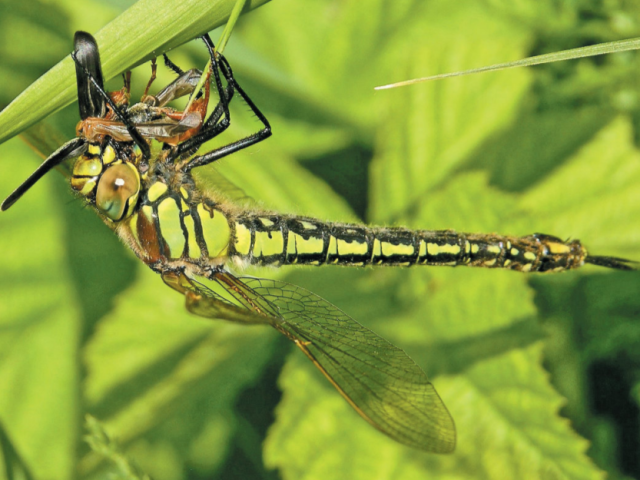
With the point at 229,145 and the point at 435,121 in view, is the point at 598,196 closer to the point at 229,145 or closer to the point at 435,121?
the point at 435,121

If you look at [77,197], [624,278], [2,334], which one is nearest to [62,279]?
[2,334]

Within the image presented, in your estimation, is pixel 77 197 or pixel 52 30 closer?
pixel 77 197

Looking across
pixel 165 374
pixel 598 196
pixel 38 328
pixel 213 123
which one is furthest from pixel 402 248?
pixel 38 328

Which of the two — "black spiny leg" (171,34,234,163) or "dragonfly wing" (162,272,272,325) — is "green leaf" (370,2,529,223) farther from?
"black spiny leg" (171,34,234,163)

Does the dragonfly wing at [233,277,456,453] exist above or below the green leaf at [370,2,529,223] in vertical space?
below

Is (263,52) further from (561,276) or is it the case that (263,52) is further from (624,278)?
(624,278)

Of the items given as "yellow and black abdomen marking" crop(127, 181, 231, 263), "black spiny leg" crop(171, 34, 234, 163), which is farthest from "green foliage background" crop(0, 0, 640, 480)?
"black spiny leg" crop(171, 34, 234, 163)

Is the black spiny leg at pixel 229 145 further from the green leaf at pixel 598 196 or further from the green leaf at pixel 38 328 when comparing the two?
the green leaf at pixel 598 196

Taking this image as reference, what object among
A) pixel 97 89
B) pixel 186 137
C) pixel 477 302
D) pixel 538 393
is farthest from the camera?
pixel 477 302
